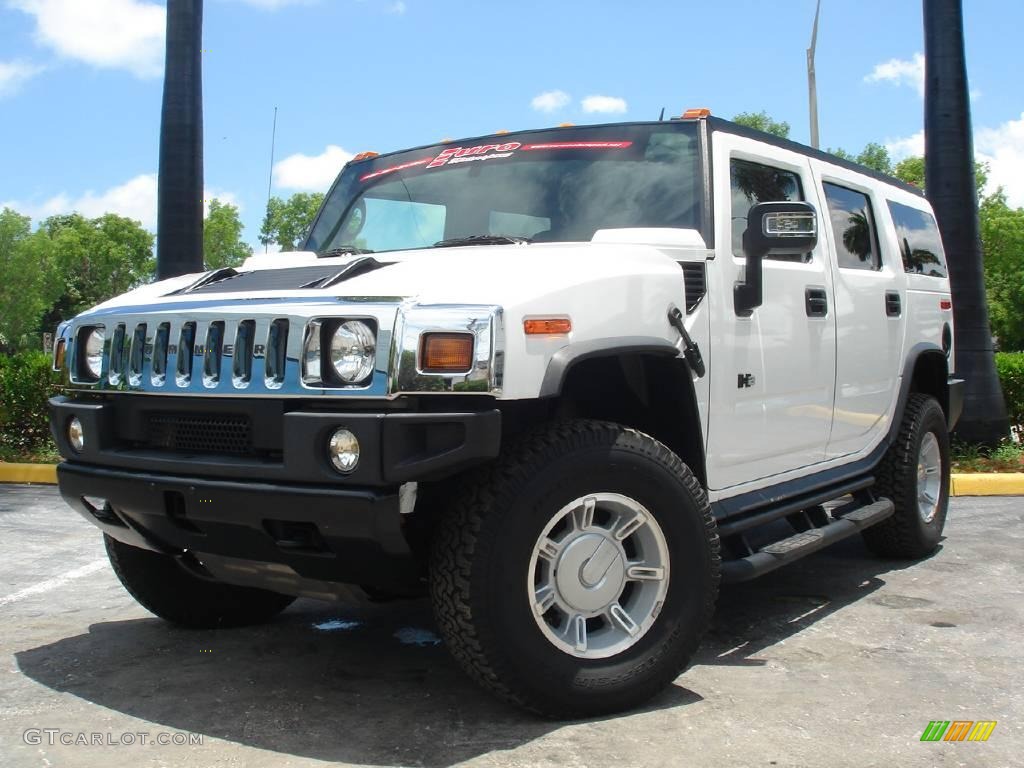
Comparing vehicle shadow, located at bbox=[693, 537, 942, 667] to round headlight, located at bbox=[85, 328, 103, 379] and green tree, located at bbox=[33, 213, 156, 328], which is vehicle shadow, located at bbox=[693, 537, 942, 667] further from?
green tree, located at bbox=[33, 213, 156, 328]

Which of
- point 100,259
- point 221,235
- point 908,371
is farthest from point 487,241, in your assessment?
point 100,259

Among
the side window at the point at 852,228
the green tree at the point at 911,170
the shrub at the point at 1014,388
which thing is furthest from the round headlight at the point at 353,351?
the green tree at the point at 911,170

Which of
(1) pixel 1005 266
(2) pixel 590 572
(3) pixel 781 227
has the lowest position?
(2) pixel 590 572

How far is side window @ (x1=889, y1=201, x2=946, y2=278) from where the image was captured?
5734 millimetres

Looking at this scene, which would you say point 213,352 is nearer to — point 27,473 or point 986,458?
point 27,473

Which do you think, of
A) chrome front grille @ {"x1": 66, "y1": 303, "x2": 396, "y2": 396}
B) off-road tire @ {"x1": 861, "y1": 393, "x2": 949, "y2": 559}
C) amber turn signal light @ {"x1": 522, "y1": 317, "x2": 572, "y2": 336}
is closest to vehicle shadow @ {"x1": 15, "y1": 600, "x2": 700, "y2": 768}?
A: chrome front grille @ {"x1": 66, "y1": 303, "x2": 396, "y2": 396}

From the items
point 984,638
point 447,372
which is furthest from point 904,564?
point 447,372

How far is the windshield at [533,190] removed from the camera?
3.95 m

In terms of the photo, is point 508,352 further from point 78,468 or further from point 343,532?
point 78,468

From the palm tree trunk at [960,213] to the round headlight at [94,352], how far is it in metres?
7.59

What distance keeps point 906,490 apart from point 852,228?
1.42 meters

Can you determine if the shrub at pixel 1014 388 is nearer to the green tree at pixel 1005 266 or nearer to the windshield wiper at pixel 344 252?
the windshield wiper at pixel 344 252

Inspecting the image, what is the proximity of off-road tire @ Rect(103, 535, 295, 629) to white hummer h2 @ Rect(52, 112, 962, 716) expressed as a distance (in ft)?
0.03

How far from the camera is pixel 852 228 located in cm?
518
